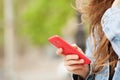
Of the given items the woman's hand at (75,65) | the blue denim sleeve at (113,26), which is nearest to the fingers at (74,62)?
the woman's hand at (75,65)

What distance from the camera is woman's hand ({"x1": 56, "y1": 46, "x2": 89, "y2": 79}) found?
8.55ft

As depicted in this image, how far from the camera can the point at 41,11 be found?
55.2 ft

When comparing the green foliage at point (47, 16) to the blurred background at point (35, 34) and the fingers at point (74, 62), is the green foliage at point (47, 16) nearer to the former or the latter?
the blurred background at point (35, 34)

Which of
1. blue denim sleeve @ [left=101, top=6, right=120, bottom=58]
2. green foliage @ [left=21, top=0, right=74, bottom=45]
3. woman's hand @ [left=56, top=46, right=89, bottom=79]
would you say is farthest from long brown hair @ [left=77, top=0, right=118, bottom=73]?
Result: green foliage @ [left=21, top=0, right=74, bottom=45]

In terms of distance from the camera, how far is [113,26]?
240 cm

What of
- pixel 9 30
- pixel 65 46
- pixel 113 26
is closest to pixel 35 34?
pixel 9 30

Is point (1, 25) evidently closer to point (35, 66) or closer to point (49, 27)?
point (35, 66)

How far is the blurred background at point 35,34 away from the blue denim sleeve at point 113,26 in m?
0.52

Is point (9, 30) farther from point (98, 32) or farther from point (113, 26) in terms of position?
point (113, 26)

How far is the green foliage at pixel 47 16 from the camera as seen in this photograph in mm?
15908

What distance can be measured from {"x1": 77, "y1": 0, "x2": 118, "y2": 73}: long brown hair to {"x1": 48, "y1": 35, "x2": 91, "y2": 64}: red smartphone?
8 centimetres

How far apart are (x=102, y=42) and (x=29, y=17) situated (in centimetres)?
1467

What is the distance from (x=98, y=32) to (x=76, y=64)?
0.19 metres

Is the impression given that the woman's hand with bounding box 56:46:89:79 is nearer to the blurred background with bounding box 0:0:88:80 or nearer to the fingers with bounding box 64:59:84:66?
the fingers with bounding box 64:59:84:66
